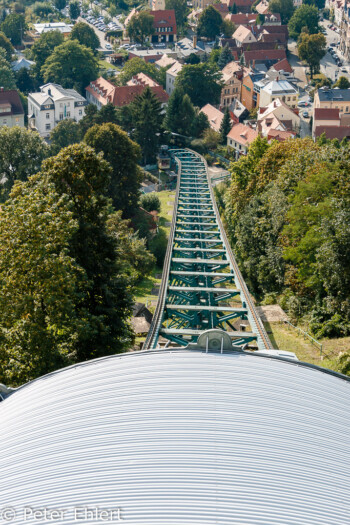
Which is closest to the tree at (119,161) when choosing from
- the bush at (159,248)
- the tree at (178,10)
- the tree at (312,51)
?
the bush at (159,248)

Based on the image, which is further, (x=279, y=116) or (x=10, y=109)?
(x=10, y=109)

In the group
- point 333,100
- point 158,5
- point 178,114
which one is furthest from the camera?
point 158,5

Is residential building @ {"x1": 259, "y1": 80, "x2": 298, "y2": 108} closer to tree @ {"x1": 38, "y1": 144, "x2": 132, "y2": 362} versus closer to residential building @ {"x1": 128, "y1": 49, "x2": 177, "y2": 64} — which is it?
residential building @ {"x1": 128, "y1": 49, "x2": 177, "y2": 64}

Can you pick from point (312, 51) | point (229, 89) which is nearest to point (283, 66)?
point (312, 51)

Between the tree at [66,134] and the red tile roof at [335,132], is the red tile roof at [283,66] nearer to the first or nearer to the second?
the red tile roof at [335,132]

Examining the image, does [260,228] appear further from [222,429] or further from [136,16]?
[136,16]

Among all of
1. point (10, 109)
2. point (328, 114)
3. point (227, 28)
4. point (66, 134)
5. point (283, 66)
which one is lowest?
point (10, 109)

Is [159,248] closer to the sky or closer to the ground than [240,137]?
closer to the ground

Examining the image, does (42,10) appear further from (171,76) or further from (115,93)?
(115,93)

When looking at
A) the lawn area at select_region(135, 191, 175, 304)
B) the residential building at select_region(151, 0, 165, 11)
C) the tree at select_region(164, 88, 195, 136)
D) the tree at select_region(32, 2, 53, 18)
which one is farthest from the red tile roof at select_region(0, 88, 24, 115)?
the tree at select_region(32, 2, 53, 18)
